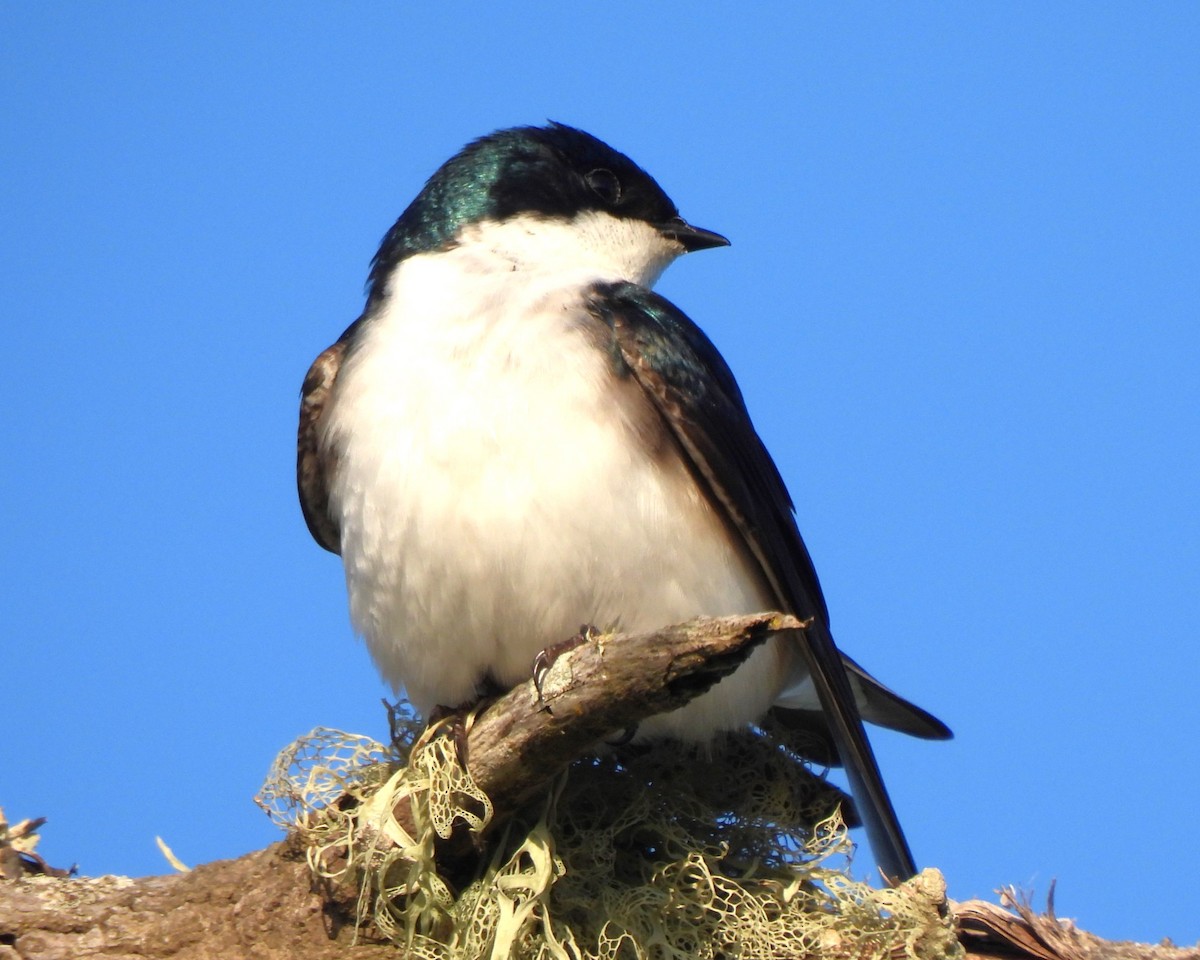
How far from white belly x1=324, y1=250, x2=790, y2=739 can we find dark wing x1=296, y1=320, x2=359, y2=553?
47 cm

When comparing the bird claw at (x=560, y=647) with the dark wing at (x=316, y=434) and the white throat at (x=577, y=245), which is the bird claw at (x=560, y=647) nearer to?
the dark wing at (x=316, y=434)

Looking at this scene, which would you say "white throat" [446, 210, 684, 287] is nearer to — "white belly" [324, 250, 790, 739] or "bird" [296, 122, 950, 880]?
"bird" [296, 122, 950, 880]

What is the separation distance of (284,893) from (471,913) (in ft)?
1.86

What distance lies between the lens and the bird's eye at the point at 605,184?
584 centimetres

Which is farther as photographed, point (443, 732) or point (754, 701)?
point (754, 701)

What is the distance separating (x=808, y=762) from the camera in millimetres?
5352

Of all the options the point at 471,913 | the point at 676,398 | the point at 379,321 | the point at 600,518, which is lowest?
the point at 471,913

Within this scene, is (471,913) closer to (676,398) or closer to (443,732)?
(443,732)

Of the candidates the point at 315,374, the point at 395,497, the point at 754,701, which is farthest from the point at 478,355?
the point at 754,701

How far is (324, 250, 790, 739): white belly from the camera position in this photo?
4492mm

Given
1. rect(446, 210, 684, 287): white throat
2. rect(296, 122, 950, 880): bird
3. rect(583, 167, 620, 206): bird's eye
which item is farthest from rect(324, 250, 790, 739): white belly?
rect(583, 167, 620, 206): bird's eye

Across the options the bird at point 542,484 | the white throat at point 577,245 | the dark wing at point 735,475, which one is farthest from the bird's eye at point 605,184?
the dark wing at point 735,475

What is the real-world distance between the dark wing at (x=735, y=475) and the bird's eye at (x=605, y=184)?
2.38 feet

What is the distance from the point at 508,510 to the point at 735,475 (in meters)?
0.82
